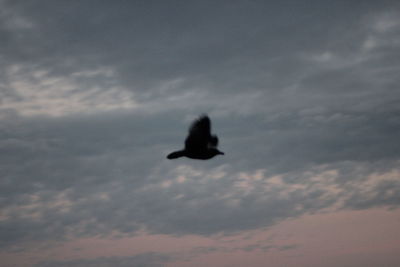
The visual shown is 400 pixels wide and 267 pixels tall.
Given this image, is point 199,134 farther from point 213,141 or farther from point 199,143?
point 213,141

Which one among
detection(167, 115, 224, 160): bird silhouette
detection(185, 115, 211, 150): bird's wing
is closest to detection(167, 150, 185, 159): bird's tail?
detection(167, 115, 224, 160): bird silhouette

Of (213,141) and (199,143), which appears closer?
(199,143)

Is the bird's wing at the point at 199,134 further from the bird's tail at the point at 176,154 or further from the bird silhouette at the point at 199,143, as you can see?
the bird's tail at the point at 176,154

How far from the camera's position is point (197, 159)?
3491 centimetres

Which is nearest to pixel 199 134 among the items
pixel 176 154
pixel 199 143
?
pixel 199 143

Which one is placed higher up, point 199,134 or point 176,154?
point 199,134

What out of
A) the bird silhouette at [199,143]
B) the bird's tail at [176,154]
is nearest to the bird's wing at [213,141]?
the bird silhouette at [199,143]

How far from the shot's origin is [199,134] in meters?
33.5

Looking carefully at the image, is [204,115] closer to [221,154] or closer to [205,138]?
[205,138]

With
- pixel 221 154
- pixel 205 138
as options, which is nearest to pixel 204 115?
pixel 205 138

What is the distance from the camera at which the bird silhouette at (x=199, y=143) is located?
3328 cm

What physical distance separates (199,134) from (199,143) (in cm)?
63

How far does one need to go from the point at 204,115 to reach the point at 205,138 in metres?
1.35

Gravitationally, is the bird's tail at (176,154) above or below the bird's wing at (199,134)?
below
